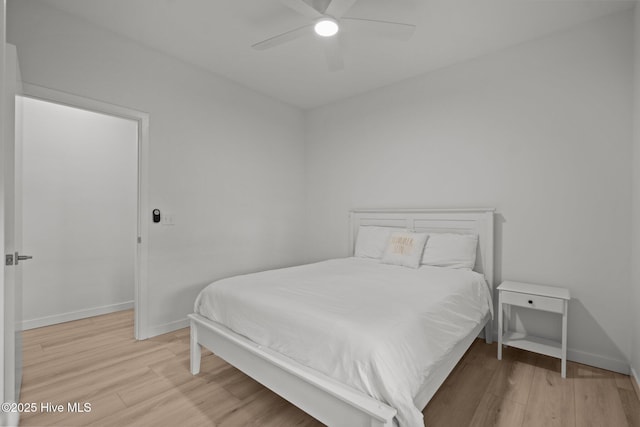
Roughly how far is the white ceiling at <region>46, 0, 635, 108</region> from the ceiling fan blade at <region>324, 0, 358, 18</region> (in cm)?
34

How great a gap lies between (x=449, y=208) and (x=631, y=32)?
5.98ft

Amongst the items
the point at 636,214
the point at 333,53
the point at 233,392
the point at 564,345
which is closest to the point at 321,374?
the point at 233,392

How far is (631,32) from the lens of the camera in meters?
2.26

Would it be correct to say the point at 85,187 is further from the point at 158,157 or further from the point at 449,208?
the point at 449,208

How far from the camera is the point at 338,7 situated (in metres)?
1.98

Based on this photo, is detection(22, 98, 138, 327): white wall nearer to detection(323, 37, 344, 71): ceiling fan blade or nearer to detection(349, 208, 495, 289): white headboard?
detection(323, 37, 344, 71): ceiling fan blade

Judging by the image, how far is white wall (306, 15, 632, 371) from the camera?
231cm

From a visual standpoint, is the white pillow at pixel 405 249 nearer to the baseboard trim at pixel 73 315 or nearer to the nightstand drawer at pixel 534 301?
the nightstand drawer at pixel 534 301

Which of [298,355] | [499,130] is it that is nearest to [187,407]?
[298,355]

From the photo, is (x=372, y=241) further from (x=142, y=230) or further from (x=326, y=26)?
(x=142, y=230)

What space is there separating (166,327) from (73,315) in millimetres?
1246

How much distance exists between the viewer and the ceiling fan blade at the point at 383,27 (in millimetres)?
2080

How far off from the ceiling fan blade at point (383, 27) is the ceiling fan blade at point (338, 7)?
0.28 ft

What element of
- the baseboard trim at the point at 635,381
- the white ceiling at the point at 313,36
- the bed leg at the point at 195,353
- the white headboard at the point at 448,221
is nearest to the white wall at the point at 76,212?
the white ceiling at the point at 313,36
